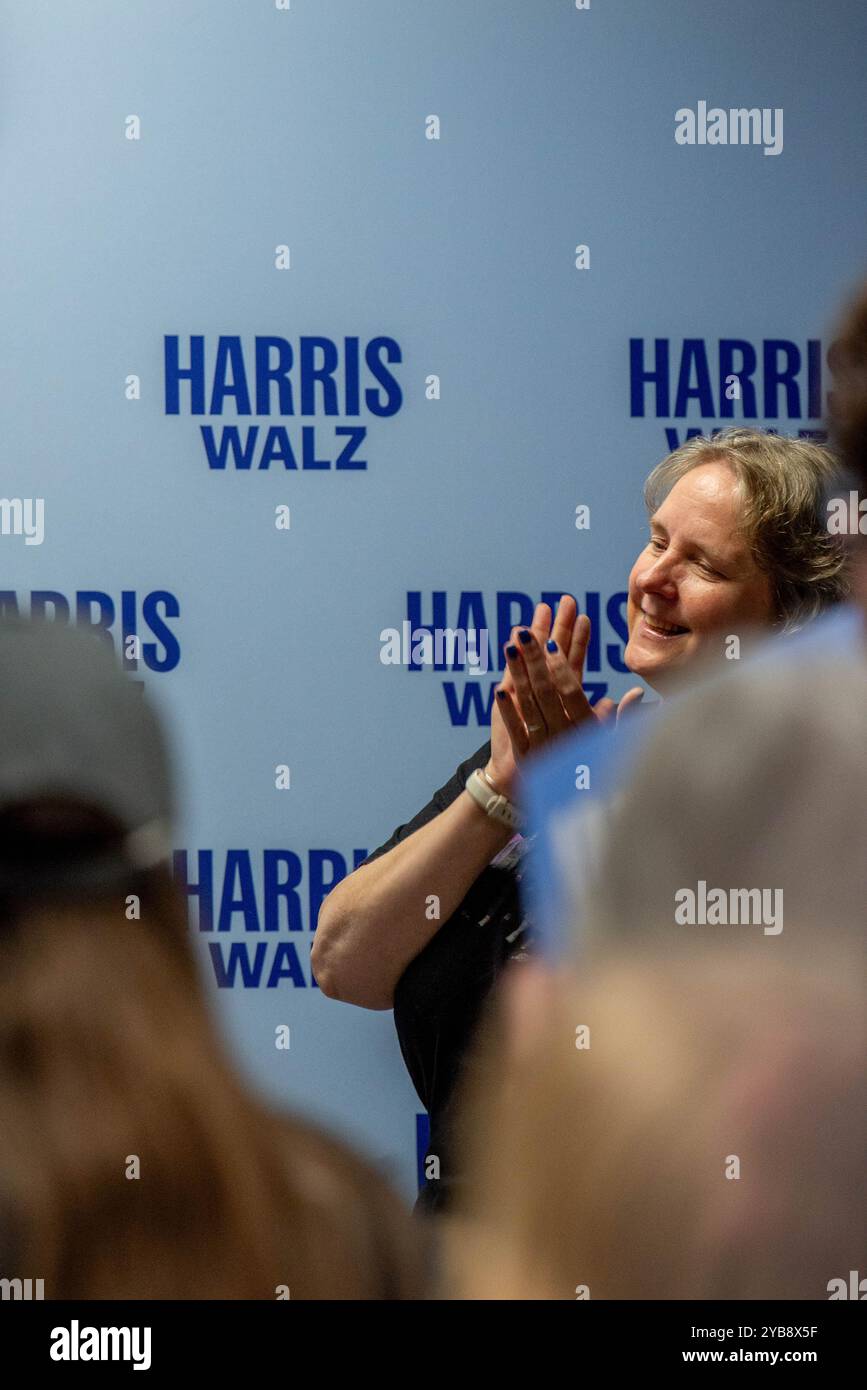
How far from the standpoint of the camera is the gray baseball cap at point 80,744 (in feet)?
1.94

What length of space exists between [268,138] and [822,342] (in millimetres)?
920

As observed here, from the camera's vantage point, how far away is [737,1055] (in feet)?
1.64

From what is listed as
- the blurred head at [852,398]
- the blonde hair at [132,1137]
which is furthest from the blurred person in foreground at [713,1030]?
the blurred head at [852,398]

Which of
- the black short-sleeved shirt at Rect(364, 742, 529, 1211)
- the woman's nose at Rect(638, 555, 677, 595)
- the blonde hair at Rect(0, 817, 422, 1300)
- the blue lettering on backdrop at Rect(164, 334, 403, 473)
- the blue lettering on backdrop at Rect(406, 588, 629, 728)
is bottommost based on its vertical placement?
the blonde hair at Rect(0, 817, 422, 1300)

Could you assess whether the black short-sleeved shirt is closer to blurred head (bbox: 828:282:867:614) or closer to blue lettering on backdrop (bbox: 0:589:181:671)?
blurred head (bbox: 828:282:867:614)

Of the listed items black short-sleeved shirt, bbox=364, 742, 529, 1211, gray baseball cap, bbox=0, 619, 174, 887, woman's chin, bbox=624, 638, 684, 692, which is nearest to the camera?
gray baseball cap, bbox=0, 619, 174, 887

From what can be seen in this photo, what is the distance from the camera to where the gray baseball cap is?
59 centimetres

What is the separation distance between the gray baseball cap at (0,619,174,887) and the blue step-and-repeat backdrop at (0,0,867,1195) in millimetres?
1570

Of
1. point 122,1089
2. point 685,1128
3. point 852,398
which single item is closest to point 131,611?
point 852,398

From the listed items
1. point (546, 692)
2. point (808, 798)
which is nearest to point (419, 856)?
point (546, 692)

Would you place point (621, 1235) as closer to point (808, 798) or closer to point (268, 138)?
point (808, 798)

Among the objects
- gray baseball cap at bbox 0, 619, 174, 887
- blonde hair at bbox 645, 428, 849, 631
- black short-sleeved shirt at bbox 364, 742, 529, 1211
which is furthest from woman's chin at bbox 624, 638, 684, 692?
gray baseball cap at bbox 0, 619, 174, 887

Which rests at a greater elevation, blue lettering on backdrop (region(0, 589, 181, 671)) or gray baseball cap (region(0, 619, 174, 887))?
blue lettering on backdrop (region(0, 589, 181, 671))

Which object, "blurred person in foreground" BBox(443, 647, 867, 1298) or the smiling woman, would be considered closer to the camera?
A: "blurred person in foreground" BBox(443, 647, 867, 1298)
